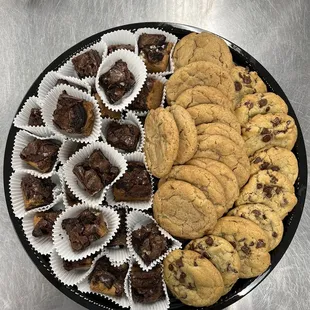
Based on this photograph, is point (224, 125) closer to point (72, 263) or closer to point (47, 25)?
point (72, 263)

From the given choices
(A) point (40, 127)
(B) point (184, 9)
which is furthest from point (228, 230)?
(B) point (184, 9)

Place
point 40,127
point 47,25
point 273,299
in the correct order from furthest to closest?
point 47,25 → point 273,299 → point 40,127

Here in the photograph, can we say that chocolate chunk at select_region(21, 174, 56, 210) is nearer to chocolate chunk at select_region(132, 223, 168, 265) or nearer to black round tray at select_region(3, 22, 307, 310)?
black round tray at select_region(3, 22, 307, 310)

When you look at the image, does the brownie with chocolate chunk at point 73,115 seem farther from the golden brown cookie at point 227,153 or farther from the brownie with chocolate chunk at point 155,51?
the golden brown cookie at point 227,153

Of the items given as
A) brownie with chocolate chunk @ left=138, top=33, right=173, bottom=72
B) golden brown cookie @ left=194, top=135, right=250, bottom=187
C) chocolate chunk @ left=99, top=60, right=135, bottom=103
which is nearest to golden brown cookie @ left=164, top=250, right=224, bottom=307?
golden brown cookie @ left=194, top=135, right=250, bottom=187

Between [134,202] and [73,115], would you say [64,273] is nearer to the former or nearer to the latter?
[134,202]

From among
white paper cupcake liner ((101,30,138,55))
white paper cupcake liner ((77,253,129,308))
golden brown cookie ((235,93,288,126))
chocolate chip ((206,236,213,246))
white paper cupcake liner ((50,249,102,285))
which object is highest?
white paper cupcake liner ((101,30,138,55))
